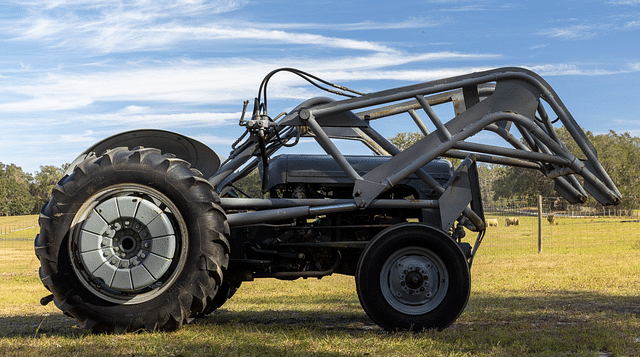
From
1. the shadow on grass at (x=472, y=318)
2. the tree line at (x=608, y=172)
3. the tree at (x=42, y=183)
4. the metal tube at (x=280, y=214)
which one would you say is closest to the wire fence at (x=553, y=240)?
the shadow on grass at (x=472, y=318)

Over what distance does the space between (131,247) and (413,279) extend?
2949mm

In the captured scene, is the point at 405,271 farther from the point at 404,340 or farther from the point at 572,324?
the point at 572,324

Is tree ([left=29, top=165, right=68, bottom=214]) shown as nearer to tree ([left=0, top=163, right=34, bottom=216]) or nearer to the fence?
tree ([left=0, top=163, right=34, bottom=216])

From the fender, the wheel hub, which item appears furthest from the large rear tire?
the fender

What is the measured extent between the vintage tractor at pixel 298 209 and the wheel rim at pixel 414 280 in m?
0.01

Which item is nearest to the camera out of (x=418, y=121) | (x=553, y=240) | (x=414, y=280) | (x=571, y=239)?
Answer: (x=414, y=280)

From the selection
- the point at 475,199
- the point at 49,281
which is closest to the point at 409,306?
the point at 475,199

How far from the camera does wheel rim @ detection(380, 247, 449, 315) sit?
641 centimetres

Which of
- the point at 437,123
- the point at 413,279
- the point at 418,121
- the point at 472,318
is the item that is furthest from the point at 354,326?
the point at 418,121

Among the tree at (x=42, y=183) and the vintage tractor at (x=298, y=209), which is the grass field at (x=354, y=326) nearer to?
the vintage tractor at (x=298, y=209)

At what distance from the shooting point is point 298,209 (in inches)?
261

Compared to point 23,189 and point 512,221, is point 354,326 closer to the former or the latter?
point 512,221

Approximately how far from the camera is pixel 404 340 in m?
5.83

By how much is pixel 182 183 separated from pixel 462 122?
321 cm
